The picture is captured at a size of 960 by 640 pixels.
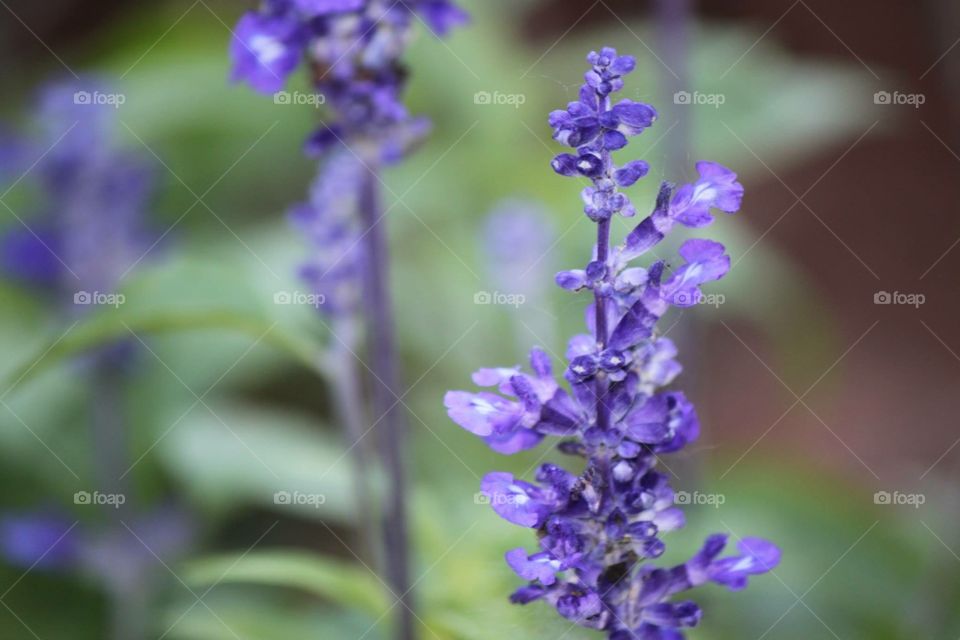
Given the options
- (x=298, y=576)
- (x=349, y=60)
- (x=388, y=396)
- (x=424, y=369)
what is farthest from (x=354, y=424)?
(x=424, y=369)

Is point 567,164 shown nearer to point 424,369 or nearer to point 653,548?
point 653,548

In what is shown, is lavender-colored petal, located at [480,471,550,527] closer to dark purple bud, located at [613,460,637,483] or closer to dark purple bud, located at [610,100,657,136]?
dark purple bud, located at [613,460,637,483]

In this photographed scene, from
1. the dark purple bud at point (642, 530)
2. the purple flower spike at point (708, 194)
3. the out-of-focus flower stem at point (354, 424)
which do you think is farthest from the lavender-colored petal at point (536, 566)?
the out-of-focus flower stem at point (354, 424)

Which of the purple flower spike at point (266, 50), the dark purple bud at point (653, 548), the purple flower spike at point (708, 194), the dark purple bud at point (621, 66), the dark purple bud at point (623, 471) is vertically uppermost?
the purple flower spike at point (266, 50)

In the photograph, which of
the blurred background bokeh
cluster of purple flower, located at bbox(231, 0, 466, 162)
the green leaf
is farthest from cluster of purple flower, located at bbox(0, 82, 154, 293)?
the green leaf

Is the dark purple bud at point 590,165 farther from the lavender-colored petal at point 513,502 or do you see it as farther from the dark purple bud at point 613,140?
the lavender-colored petal at point 513,502
